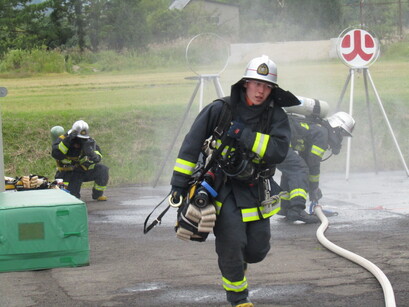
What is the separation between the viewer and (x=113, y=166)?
1379cm

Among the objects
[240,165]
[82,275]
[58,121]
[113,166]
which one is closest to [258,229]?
[240,165]

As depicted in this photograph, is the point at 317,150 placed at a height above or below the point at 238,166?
below

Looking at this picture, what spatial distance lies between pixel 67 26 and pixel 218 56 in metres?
7.29

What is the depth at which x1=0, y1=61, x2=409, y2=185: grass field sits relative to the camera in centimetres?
1395

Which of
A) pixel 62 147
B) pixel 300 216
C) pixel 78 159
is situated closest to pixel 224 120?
pixel 300 216

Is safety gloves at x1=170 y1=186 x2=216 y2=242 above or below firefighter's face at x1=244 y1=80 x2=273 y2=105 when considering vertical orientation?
below

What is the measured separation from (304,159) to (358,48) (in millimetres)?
3976

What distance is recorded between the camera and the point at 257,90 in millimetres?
5137

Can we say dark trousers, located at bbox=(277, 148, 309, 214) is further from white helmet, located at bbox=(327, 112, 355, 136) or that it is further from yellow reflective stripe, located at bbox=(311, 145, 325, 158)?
white helmet, located at bbox=(327, 112, 355, 136)

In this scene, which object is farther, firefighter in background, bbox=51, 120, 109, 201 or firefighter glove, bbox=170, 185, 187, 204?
firefighter in background, bbox=51, 120, 109, 201

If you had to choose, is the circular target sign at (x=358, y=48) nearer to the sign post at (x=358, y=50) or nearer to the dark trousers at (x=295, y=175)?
the sign post at (x=358, y=50)

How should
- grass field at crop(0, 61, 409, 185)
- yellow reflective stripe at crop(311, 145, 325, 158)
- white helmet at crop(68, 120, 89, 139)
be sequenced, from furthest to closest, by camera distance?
grass field at crop(0, 61, 409, 185)
white helmet at crop(68, 120, 89, 139)
yellow reflective stripe at crop(311, 145, 325, 158)

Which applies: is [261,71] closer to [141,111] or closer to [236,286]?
[236,286]

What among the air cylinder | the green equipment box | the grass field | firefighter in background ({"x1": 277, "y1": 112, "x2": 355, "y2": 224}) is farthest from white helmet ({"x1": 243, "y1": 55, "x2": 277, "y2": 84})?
the grass field
